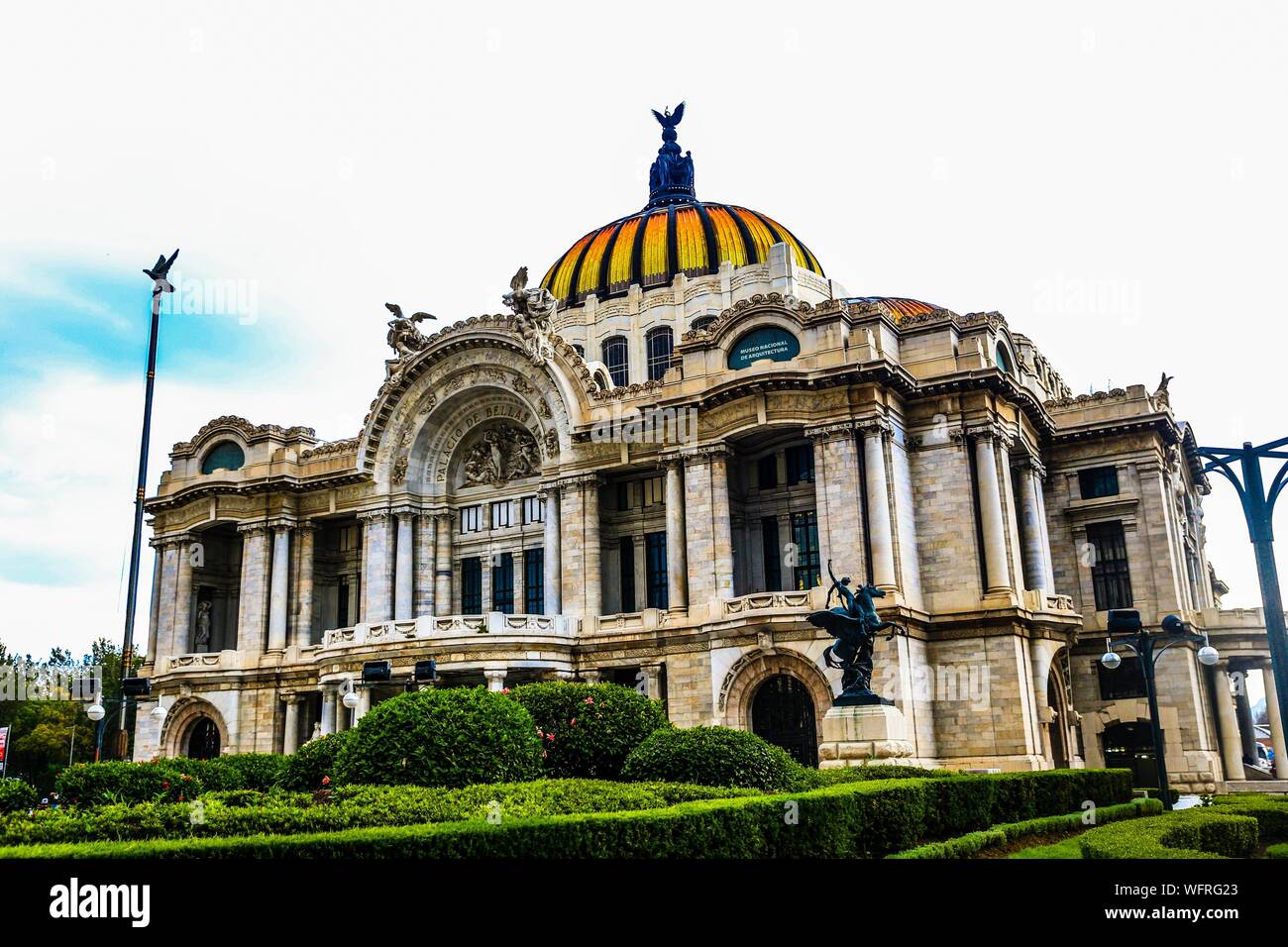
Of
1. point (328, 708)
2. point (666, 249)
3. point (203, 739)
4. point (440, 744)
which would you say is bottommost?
point (440, 744)

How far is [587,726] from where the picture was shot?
74.1 feet

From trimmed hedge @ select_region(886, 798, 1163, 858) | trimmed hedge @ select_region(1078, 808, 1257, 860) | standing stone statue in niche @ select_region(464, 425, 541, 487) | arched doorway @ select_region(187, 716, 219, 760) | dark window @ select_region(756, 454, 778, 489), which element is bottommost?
trimmed hedge @ select_region(886, 798, 1163, 858)

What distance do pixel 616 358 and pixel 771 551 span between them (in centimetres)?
1603

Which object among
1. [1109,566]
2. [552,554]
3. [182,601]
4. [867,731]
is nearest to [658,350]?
[552,554]

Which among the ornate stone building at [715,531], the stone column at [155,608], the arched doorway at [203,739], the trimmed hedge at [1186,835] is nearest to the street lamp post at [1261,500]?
the trimmed hedge at [1186,835]

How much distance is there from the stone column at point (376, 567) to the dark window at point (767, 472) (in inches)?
592

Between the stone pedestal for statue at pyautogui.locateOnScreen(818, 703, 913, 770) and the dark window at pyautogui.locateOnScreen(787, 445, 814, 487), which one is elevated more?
the dark window at pyautogui.locateOnScreen(787, 445, 814, 487)

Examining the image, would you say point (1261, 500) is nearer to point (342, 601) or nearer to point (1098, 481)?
point (1098, 481)

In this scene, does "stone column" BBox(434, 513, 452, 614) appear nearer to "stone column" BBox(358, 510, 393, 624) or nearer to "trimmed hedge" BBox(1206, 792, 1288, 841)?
"stone column" BBox(358, 510, 393, 624)

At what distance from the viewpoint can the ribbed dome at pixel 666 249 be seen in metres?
54.1

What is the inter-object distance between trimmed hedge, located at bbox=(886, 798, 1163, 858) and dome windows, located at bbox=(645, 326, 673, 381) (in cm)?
3081

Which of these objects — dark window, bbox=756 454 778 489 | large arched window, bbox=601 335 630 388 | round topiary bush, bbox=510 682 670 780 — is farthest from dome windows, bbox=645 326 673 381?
round topiary bush, bbox=510 682 670 780

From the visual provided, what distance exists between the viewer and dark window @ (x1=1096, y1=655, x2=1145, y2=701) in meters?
42.8
